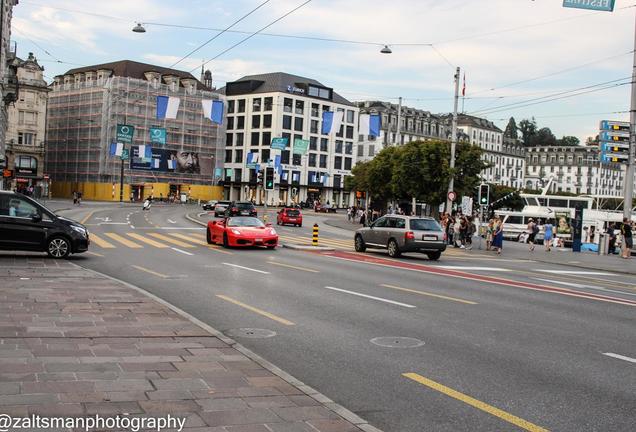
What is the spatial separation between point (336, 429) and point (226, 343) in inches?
119

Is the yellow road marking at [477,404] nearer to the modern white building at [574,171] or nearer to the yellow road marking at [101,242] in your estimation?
the yellow road marking at [101,242]

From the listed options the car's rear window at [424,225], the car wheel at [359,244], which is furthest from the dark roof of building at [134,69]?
the car's rear window at [424,225]

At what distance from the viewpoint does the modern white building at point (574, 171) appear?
163500 millimetres

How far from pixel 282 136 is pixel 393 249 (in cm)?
8295

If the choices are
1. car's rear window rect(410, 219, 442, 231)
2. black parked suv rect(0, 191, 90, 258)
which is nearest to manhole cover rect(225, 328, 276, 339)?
black parked suv rect(0, 191, 90, 258)

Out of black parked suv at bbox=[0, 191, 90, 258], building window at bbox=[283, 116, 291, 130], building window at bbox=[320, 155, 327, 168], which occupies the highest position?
building window at bbox=[283, 116, 291, 130]

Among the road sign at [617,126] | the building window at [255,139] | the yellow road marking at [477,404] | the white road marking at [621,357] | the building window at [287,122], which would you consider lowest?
the yellow road marking at [477,404]

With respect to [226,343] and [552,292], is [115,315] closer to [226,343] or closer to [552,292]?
[226,343]

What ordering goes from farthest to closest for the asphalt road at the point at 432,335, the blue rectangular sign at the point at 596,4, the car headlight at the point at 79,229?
the car headlight at the point at 79,229 < the blue rectangular sign at the point at 596,4 < the asphalt road at the point at 432,335

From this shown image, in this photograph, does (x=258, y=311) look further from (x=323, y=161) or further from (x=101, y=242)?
(x=323, y=161)

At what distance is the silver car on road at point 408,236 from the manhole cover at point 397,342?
51.2 ft

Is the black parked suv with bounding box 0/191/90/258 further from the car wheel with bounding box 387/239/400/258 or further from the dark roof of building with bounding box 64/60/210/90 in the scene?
the dark roof of building with bounding box 64/60/210/90

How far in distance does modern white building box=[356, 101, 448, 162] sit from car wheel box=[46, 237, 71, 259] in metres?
105

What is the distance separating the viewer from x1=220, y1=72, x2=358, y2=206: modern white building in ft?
352
